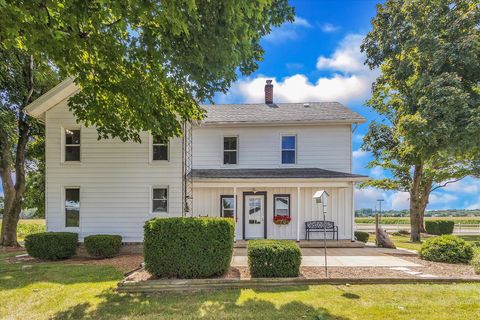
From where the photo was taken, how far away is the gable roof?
12.6m

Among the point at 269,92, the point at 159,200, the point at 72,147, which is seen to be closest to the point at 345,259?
the point at 159,200

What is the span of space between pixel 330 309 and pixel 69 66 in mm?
8741

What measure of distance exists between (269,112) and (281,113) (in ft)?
2.19

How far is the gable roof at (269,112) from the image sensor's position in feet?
41.3

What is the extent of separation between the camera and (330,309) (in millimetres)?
5707

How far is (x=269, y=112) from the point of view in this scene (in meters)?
15.9

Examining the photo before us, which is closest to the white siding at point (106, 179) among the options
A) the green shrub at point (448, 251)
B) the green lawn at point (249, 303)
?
the green lawn at point (249, 303)

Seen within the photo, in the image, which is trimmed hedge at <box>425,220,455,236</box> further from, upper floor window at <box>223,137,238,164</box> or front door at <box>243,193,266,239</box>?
upper floor window at <box>223,137,238,164</box>

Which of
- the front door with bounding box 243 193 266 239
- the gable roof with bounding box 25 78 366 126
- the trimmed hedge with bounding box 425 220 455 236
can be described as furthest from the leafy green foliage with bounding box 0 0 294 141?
the trimmed hedge with bounding box 425 220 455 236

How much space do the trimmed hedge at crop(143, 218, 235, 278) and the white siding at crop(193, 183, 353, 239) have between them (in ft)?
21.7

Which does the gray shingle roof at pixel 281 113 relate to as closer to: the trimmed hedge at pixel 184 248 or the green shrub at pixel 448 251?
the green shrub at pixel 448 251

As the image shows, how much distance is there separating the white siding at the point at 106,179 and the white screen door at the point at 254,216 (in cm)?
348

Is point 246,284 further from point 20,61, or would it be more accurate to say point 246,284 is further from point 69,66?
point 20,61

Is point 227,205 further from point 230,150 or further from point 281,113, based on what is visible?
point 281,113
